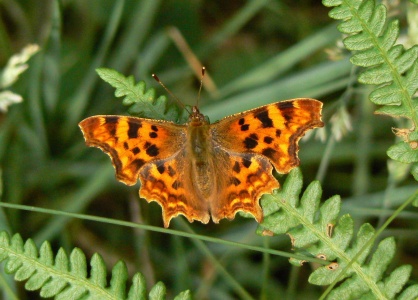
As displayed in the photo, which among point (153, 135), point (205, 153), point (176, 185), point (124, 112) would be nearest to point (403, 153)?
point (205, 153)

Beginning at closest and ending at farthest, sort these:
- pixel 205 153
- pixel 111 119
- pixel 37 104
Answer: pixel 111 119
pixel 205 153
pixel 37 104

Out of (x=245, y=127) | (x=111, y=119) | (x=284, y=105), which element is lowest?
(x=245, y=127)

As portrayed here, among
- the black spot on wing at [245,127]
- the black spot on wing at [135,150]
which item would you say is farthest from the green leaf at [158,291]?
the black spot on wing at [245,127]

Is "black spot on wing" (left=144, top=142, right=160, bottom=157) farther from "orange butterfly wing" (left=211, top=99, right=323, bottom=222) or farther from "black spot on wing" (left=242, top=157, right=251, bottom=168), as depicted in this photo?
"black spot on wing" (left=242, top=157, right=251, bottom=168)

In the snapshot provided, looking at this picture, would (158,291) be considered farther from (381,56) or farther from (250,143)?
(381,56)

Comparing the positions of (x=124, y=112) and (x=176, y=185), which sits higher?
(x=176, y=185)

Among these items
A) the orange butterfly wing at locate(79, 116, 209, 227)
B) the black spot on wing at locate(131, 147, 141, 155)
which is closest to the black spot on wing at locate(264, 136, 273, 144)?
the orange butterfly wing at locate(79, 116, 209, 227)

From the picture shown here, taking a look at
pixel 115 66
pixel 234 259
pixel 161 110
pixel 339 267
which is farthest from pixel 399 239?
pixel 115 66
